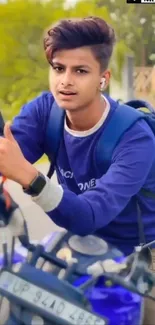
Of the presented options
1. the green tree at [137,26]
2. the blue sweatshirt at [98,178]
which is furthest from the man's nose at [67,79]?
the green tree at [137,26]

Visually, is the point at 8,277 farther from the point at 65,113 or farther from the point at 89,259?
the point at 65,113

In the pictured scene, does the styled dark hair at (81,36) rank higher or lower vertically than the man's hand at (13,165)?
higher

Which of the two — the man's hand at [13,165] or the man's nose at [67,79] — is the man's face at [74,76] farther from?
the man's hand at [13,165]

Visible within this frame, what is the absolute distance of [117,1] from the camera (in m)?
1.12

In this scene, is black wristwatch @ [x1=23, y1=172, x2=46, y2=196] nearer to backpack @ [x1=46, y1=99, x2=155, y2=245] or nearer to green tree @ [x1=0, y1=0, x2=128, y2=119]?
backpack @ [x1=46, y1=99, x2=155, y2=245]

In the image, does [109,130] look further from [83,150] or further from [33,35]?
[33,35]

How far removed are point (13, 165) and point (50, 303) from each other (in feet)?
0.48

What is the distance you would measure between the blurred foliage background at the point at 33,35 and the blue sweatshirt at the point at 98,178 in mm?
105

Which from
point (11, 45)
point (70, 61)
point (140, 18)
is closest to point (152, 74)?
point (140, 18)

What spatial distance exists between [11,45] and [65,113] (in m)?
0.34

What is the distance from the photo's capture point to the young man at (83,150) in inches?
22.8

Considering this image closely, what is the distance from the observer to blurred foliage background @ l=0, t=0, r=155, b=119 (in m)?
1.00

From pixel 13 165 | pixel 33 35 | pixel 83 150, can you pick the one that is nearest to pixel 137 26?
pixel 33 35

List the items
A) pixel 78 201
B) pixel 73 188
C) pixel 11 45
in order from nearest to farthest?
pixel 78 201 → pixel 73 188 → pixel 11 45
